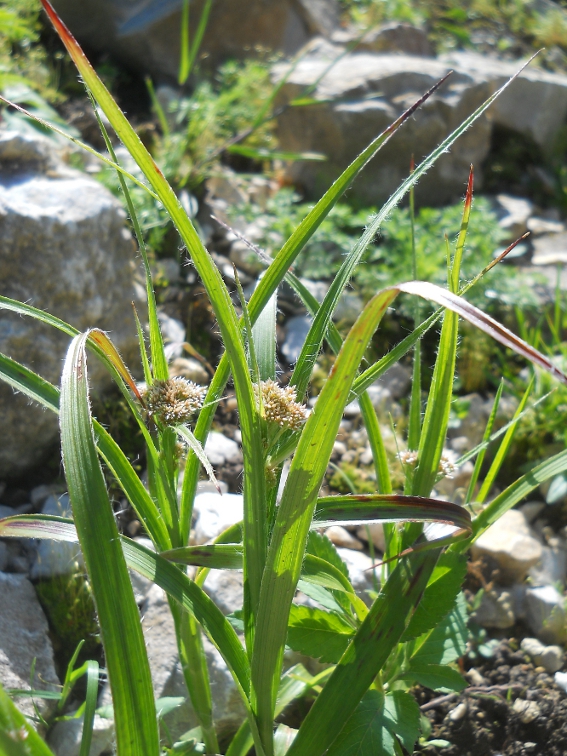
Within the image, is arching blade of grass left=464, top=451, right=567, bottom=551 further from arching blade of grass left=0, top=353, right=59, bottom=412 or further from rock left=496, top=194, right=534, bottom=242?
rock left=496, top=194, right=534, bottom=242

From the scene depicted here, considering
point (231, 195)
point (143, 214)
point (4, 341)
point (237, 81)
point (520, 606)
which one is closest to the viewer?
point (4, 341)

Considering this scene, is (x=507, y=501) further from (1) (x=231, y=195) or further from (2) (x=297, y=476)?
(1) (x=231, y=195)

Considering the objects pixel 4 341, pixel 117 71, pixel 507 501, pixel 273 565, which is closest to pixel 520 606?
pixel 507 501

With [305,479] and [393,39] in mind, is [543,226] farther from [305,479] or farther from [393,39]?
[305,479]

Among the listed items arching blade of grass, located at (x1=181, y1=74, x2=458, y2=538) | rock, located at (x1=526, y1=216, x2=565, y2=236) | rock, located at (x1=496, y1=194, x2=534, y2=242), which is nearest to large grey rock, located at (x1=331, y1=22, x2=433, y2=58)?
rock, located at (x1=496, y1=194, x2=534, y2=242)

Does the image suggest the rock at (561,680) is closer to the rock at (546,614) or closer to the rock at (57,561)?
the rock at (546,614)

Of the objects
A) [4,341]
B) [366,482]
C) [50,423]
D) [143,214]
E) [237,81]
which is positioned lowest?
[366,482]

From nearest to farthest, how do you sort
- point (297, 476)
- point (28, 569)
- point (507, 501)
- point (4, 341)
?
point (297, 476) < point (507, 501) < point (28, 569) < point (4, 341)
